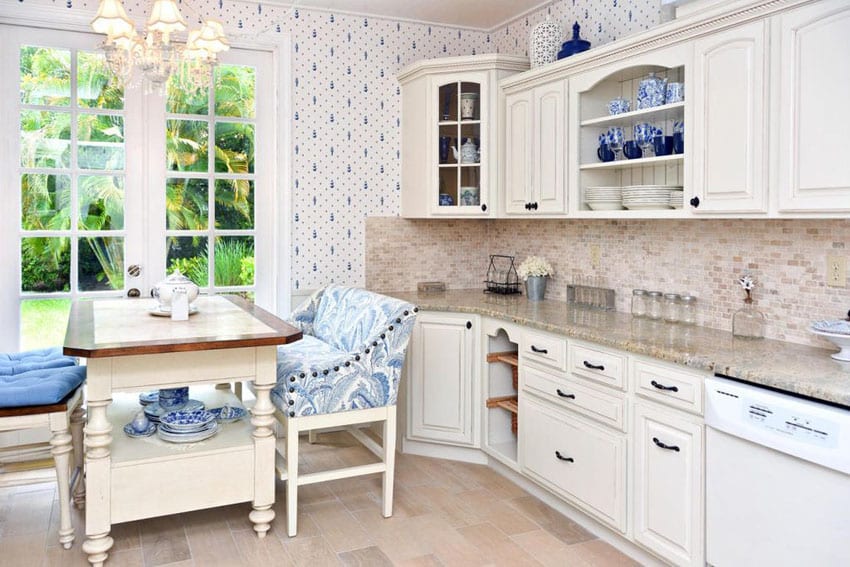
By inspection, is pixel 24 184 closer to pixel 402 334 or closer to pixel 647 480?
pixel 402 334

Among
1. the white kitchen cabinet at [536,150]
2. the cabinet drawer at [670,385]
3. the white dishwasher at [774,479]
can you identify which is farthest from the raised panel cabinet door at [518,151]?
the white dishwasher at [774,479]

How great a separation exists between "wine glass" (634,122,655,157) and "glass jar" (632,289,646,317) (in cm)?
65

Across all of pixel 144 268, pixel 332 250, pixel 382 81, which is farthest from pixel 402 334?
pixel 382 81

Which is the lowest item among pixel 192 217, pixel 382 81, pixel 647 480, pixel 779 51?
pixel 647 480

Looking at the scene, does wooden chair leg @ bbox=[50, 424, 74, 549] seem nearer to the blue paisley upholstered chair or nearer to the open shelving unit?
the blue paisley upholstered chair

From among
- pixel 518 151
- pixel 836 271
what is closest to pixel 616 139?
pixel 518 151

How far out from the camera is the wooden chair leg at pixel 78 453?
328 cm

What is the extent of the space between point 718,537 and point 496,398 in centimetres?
160

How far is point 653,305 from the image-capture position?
3.33m

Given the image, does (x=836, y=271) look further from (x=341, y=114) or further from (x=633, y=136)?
(x=341, y=114)

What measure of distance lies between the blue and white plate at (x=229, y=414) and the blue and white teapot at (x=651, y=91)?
2269mm

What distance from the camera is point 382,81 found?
457cm

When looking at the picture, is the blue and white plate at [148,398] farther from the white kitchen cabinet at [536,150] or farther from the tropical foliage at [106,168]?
the white kitchen cabinet at [536,150]

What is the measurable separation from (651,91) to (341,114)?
2.03 metres
